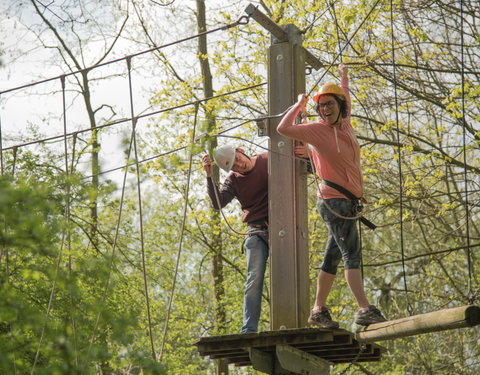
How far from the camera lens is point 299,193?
5750 millimetres

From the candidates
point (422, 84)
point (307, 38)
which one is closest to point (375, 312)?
point (422, 84)

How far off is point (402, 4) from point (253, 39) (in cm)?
350

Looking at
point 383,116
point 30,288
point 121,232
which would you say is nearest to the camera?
point 30,288

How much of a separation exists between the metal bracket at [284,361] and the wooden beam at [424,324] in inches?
17.7

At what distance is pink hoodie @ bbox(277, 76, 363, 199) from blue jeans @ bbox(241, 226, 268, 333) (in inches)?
29.1

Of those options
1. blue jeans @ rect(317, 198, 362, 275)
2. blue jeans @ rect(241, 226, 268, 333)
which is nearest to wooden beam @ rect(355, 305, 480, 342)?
blue jeans @ rect(317, 198, 362, 275)

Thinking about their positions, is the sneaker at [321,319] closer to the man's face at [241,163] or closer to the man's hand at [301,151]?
the man's hand at [301,151]


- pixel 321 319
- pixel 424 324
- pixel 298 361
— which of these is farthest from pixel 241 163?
pixel 424 324

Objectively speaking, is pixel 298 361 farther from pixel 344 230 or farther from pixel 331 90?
pixel 331 90

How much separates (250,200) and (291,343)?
1.21 meters

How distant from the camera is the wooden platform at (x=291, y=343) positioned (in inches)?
206

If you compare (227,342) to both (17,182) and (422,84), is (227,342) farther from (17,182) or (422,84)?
(422,84)

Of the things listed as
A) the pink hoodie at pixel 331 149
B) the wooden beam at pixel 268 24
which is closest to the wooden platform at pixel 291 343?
the pink hoodie at pixel 331 149

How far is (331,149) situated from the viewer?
5.41m
